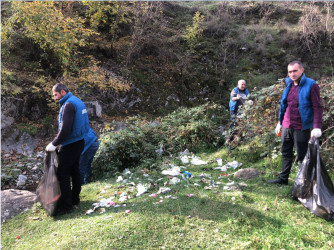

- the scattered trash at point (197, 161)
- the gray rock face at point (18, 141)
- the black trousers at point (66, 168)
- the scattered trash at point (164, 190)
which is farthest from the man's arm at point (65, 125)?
the gray rock face at point (18, 141)

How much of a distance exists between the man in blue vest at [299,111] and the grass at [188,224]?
0.72 metres

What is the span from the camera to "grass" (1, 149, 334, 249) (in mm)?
2410

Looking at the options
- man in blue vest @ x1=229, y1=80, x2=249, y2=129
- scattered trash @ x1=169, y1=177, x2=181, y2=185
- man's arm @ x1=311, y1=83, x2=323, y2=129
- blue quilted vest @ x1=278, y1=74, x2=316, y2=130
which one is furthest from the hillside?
man's arm @ x1=311, y1=83, x2=323, y2=129

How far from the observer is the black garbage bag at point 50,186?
3.33 m

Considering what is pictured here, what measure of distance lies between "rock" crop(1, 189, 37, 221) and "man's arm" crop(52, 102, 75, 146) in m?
1.36

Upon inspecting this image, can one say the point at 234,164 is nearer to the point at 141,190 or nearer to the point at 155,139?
the point at 141,190

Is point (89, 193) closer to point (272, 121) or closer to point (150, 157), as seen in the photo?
point (150, 157)

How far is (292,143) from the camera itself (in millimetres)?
3453

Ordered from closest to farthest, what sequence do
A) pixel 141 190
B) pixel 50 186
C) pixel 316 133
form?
pixel 316 133, pixel 50 186, pixel 141 190

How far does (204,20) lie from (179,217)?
13.6m

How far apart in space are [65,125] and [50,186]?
0.93 m

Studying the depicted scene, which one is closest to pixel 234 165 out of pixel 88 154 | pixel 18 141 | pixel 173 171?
pixel 173 171

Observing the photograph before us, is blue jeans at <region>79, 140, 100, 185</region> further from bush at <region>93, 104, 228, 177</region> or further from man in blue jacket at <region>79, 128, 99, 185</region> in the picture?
bush at <region>93, 104, 228, 177</region>

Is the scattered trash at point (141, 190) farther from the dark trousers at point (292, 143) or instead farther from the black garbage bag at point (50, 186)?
the dark trousers at point (292, 143)
